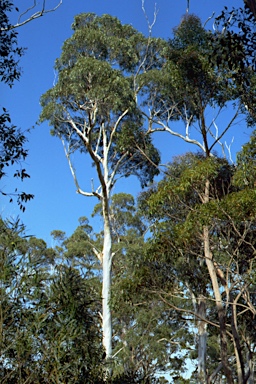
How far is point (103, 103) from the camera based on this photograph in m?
14.1

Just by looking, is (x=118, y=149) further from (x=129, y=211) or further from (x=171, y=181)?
(x=129, y=211)

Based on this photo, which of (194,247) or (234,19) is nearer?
(234,19)

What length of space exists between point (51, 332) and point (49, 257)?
1834 centimetres

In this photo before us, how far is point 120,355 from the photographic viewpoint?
16.5 metres

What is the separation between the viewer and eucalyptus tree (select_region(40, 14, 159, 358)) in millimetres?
13758

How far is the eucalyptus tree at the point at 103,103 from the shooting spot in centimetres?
1376

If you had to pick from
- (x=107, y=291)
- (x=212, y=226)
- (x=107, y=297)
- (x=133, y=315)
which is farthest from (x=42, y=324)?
(x=133, y=315)

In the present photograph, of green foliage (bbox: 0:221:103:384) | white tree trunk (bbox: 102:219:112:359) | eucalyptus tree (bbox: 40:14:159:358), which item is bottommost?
green foliage (bbox: 0:221:103:384)

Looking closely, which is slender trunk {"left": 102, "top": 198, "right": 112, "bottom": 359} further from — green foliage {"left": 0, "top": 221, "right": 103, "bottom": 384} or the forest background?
green foliage {"left": 0, "top": 221, "right": 103, "bottom": 384}

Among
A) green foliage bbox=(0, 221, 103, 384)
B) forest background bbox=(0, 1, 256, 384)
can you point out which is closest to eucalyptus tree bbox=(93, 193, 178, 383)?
forest background bbox=(0, 1, 256, 384)

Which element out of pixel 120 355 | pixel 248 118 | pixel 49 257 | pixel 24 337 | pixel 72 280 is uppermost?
pixel 49 257

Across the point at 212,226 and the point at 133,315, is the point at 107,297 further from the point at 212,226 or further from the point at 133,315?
the point at 133,315

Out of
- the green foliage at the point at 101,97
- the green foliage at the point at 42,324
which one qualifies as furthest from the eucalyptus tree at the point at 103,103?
the green foliage at the point at 42,324

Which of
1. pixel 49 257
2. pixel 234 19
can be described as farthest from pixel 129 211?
pixel 234 19
